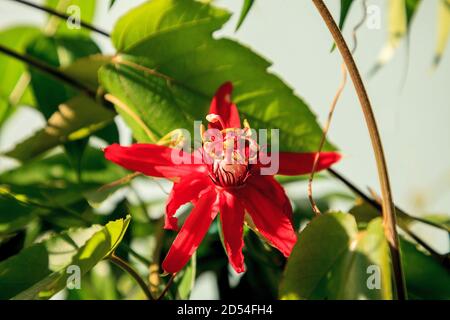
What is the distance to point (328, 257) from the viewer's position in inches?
15.1

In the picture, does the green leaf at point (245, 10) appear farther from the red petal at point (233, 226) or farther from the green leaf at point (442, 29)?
the green leaf at point (442, 29)

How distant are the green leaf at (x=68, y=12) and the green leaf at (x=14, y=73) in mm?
19

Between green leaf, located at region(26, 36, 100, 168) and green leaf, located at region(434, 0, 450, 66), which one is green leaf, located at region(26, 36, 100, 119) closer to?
green leaf, located at region(26, 36, 100, 168)

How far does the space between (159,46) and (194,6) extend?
40 mm

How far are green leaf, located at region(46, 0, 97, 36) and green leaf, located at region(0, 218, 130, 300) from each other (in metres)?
0.30

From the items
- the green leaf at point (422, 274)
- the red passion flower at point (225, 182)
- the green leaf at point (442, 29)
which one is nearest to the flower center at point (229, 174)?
the red passion flower at point (225, 182)

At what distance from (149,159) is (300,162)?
0.09m

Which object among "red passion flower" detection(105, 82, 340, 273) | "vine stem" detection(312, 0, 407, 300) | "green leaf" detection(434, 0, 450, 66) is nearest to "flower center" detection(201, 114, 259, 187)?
"red passion flower" detection(105, 82, 340, 273)

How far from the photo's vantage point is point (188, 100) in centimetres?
52

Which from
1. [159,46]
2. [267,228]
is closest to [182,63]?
[159,46]

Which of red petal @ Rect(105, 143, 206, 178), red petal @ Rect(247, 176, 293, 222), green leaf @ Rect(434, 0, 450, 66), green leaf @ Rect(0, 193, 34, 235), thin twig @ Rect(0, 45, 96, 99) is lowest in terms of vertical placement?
green leaf @ Rect(0, 193, 34, 235)

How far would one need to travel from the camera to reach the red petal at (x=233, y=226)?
16.8 inches

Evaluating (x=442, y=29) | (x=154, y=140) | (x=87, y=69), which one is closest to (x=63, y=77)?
(x=87, y=69)

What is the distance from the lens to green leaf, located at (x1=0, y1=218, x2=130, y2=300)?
0.41 meters
